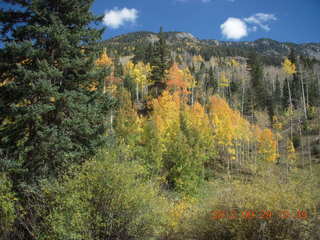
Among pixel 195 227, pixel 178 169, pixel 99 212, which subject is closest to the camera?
pixel 99 212

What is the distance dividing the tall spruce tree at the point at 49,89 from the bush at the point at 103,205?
72.2 inches

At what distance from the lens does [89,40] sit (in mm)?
13000

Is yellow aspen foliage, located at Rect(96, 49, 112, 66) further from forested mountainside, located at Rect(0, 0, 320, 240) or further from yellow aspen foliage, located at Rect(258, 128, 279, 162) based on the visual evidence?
yellow aspen foliage, located at Rect(258, 128, 279, 162)

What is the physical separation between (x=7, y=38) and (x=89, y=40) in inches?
157

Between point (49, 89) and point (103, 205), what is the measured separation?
5.64 metres

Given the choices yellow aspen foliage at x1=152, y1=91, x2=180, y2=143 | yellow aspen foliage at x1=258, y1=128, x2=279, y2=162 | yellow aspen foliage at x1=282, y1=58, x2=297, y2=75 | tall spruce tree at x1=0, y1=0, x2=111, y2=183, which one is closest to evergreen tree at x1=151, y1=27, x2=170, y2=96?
yellow aspen foliage at x1=152, y1=91, x2=180, y2=143

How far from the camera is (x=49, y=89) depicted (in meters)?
10.5

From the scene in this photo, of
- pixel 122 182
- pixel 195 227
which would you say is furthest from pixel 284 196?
pixel 122 182

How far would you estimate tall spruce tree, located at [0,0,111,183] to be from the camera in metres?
10.6

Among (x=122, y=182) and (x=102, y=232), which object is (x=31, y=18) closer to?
(x=122, y=182)

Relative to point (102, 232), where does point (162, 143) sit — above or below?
above

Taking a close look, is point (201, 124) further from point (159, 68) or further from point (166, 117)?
point (159, 68)

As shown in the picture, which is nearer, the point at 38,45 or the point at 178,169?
the point at 38,45
